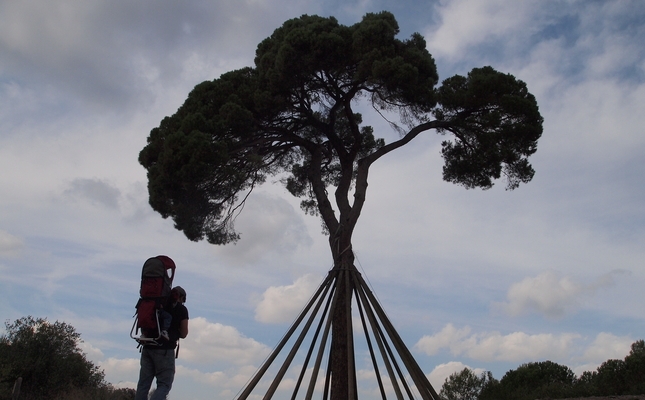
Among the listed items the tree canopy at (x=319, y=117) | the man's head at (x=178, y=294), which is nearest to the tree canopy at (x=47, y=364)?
the tree canopy at (x=319, y=117)

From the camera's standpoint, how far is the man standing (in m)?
6.51

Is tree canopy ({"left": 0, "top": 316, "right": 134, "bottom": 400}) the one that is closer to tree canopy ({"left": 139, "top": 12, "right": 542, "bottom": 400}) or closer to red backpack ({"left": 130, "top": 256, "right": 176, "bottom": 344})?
tree canopy ({"left": 139, "top": 12, "right": 542, "bottom": 400})

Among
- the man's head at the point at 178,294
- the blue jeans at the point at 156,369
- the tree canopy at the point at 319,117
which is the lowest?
the blue jeans at the point at 156,369

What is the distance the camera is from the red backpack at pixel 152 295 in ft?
21.1

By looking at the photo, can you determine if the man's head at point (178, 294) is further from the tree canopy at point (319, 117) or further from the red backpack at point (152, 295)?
the tree canopy at point (319, 117)

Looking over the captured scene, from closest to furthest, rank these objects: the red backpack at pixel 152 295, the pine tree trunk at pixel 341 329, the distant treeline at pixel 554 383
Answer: the red backpack at pixel 152 295 → the pine tree trunk at pixel 341 329 → the distant treeline at pixel 554 383

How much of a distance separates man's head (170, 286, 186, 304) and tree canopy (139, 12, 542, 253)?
13.7 ft

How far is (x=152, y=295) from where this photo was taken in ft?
21.7

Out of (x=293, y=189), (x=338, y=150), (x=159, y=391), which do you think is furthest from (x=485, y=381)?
(x=159, y=391)

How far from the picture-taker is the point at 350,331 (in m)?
9.49

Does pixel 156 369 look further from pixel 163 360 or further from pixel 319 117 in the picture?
pixel 319 117

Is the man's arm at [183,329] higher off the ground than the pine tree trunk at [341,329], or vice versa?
the pine tree trunk at [341,329]

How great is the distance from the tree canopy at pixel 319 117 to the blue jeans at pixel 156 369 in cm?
474

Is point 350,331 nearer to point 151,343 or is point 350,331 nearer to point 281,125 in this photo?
point 151,343
